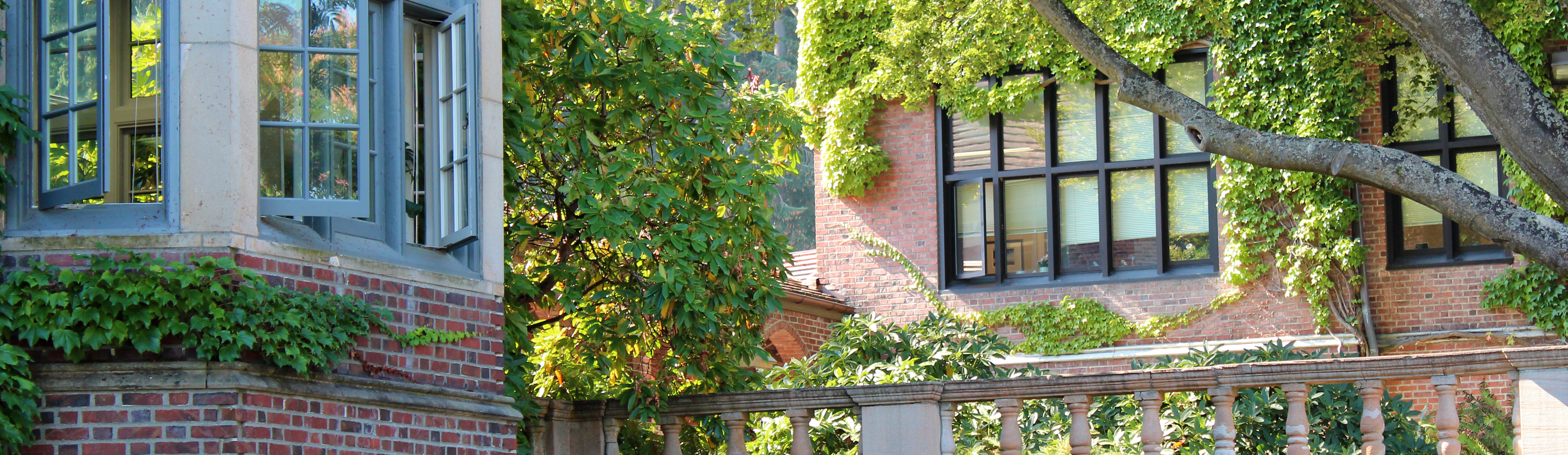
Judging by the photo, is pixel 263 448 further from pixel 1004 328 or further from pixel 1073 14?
pixel 1004 328

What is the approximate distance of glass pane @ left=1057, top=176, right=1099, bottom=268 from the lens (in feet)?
49.5

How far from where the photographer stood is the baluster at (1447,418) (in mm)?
6160

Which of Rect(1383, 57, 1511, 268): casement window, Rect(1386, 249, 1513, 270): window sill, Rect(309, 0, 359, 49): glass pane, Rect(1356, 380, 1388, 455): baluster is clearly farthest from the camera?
Rect(1383, 57, 1511, 268): casement window

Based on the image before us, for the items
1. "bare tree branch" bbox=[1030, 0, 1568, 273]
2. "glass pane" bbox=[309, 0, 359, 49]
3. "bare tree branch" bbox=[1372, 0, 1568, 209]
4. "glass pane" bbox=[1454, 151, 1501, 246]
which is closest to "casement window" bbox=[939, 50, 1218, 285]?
"glass pane" bbox=[1454, 151, 1501, 246]

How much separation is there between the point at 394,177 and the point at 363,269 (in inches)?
17.4

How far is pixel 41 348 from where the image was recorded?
5.51 metres

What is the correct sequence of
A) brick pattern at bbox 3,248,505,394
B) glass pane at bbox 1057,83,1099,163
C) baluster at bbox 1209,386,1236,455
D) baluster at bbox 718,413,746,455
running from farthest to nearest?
glass pane at bbox 1057,83,1099,163 → baluster at bbox 718,413,746,455 → baluster at bbox 1209,386,1236,455 → brick pattern at bbox 3,248,505,394

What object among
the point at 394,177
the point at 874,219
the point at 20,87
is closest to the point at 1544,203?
the point at 874,219

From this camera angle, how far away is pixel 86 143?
5715 mm

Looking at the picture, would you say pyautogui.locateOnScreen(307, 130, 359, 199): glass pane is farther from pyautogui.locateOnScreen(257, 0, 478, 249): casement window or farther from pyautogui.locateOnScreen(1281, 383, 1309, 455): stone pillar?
pyautogui.locateOnScreen(1281, 383, 1309, 455): stone pillar

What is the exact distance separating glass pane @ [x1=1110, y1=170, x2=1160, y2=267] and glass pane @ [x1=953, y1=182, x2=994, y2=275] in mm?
1215

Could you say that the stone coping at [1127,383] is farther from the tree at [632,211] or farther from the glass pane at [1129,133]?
the glass pane at [1129,133]

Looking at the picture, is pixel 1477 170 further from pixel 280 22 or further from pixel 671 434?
pixel 280 22

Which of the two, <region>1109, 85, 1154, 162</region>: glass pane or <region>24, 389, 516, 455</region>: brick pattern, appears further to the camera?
<region>1109, 85, 1154, 162</region>: glass pane
